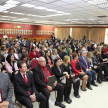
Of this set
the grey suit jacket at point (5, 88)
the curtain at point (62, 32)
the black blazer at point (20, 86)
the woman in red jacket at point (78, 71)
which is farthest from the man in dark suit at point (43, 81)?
the curtain at point (62, 32)

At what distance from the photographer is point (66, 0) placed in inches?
169

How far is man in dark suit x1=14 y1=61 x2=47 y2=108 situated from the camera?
8.34 ft

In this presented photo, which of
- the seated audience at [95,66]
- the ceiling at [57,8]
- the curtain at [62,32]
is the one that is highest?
the ceiling at [57,8]

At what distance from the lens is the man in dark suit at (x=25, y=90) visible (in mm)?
2541

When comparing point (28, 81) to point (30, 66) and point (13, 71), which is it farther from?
point (30, 66)

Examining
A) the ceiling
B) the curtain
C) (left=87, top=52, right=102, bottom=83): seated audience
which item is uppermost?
the ceiling

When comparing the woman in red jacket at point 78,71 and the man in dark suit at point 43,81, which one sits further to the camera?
the woman in red jacket at point 78,71

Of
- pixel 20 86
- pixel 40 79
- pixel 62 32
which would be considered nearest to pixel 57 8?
pixel 40 79

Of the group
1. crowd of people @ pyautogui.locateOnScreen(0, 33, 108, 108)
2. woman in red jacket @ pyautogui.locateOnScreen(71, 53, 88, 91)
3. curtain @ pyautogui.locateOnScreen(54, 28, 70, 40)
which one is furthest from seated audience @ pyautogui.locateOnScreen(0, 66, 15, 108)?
curtain @ pyautogui.locateOnScreen(54, 28, 70, 40)

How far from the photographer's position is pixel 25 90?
2.66 m

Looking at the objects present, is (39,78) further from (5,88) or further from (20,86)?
(5,88)

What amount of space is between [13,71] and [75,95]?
2.26m

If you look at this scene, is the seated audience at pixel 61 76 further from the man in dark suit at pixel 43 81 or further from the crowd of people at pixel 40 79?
the man in dark suit at pixel 43 81

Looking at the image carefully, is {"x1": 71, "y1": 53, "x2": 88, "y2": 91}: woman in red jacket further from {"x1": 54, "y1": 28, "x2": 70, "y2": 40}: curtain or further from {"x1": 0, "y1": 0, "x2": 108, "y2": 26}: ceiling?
{"x1": 54, "y1": 28, "x2": 70, "y2": 40}: curtain
